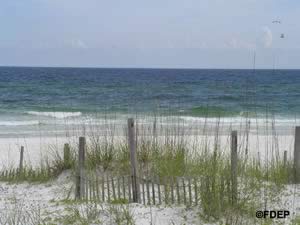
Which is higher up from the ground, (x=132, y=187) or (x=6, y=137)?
(x=132, y=187)

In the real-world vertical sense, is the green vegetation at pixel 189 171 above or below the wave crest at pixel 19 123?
above

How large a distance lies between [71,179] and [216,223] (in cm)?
301

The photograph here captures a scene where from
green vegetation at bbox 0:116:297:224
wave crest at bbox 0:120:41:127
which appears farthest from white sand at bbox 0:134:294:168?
wave crest at bbox 0:120:41:127

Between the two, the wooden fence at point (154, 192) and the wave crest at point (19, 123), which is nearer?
the wooden fence at point (154, 192)

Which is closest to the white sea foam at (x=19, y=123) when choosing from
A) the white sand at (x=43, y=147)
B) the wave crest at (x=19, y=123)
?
the wave crest at (x=19, y=123)

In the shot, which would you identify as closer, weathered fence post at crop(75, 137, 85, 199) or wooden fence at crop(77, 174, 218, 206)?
wooden fence at crop(77, 174, 218, 206)

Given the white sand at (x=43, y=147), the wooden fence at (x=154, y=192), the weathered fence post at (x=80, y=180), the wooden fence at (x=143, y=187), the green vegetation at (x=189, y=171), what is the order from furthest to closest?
the white sand at (x=43, y=147) → the weathered fence post at (x=80, y=180) → the wooden fence at (x=154, y=192) → the wooden fence at (x=143, y=187) → the green vegetation at (x=189, y=171)

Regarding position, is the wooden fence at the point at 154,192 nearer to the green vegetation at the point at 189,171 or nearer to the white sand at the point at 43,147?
the green vegetation at the point at 189,171

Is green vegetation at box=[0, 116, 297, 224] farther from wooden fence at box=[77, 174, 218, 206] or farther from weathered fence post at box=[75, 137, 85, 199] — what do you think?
weathered fence post at box=[75, 137, 85, 199]

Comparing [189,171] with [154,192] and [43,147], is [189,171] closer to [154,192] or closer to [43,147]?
[154,192]

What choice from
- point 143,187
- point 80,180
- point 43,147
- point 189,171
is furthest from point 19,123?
point 143,187

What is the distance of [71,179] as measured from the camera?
22.0 ft

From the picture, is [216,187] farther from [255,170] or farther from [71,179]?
[71,179]

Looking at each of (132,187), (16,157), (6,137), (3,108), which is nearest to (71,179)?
(132,187)
